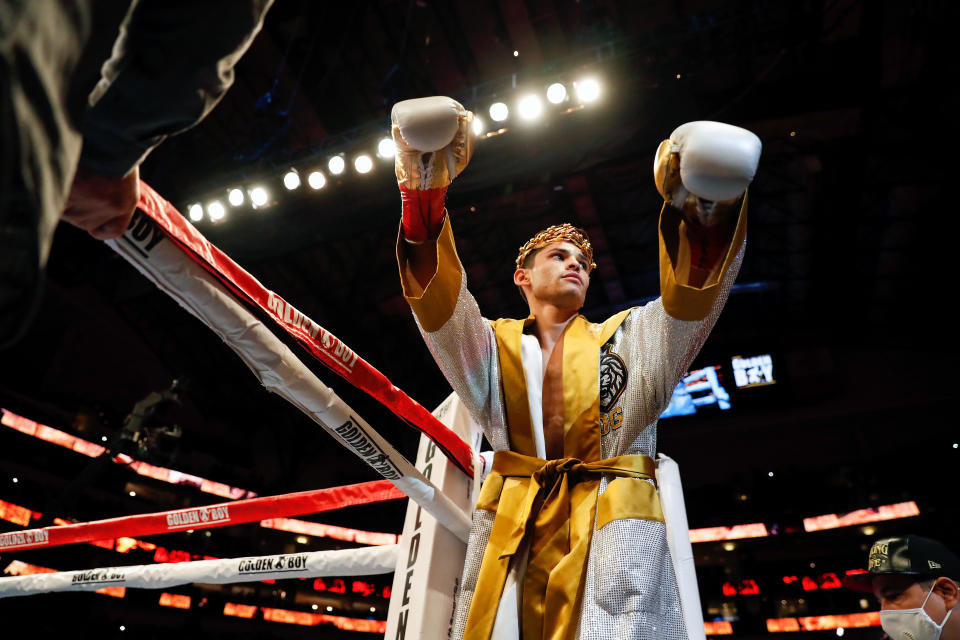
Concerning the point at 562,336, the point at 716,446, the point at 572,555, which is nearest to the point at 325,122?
the point at 562,336

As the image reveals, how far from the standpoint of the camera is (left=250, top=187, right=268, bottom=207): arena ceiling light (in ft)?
15.5

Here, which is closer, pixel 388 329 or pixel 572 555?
pixel 572 555

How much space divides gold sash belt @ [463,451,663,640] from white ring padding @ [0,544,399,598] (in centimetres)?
27

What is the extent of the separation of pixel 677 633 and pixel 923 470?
9.52 metres

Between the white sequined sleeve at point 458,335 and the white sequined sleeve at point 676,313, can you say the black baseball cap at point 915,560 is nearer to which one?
the white sequined sleeve at point 676,313

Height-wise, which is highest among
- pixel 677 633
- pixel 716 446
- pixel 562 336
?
pixel 716 446

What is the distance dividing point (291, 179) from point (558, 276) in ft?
12.2

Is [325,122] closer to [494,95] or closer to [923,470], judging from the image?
[494,95]

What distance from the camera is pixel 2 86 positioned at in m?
0.30

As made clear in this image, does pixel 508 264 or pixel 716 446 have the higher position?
pixel 508 264

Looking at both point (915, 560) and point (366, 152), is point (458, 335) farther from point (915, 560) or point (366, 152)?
point (366, 152)

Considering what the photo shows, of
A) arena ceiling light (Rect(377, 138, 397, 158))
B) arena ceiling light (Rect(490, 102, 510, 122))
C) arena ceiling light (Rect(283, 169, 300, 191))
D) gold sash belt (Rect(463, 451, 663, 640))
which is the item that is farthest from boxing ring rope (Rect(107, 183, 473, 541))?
arena ceiling light (Rect(283, 169, 300, 191))

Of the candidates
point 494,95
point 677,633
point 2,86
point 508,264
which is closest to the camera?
point 2,86

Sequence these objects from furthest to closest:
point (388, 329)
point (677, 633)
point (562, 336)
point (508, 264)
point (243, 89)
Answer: point (388, 329)
point (508, 264)
point (243, 89)
point (562, 336)
point (677, 633)
